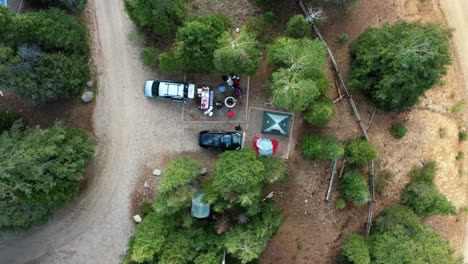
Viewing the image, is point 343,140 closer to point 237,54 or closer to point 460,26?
point 237,54

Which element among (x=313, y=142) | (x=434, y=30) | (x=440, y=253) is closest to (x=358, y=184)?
(x=313, y=142)

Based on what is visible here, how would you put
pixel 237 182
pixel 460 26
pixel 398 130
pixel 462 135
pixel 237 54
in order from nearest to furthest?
pixel 237 182 → pixel 237 54 → pixel 398 130 → pixel 462 135 → pixel 460 26

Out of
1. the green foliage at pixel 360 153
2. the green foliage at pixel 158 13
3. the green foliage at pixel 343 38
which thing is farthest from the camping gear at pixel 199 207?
the green foliage at pixel 343 38

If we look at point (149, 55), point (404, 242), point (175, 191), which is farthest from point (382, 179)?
point (149, 55)

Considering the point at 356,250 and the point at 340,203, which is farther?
the point at 340,203

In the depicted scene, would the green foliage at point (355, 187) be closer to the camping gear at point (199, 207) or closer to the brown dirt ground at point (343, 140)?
the brown dirt ground at point (343, 140)

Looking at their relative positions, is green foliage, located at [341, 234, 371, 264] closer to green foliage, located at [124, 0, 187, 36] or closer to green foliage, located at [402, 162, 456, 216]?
green foliage, located at [402, 162, 456, 216]
